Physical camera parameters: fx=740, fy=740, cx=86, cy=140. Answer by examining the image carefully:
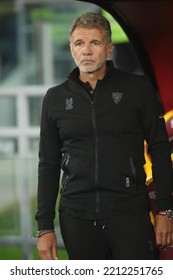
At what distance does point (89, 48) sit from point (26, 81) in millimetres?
8375

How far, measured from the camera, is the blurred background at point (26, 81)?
171 inches

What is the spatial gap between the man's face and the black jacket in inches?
2.3

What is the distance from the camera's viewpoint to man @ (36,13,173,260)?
2.04m

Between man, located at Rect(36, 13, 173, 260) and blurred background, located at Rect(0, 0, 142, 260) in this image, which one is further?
blurred background, located at Rect(0, 0, 142, 260)

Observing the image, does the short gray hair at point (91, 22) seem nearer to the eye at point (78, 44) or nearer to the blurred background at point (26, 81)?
the eye at point (78, 44)

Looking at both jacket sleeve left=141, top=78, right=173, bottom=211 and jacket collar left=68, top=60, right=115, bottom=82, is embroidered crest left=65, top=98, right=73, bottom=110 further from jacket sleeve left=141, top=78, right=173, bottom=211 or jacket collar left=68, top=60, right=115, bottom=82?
jacket sleeve left=141, top=78, right=173, bottom=211

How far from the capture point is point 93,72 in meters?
2.07

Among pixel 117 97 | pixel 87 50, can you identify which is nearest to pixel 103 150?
pixel 117 97

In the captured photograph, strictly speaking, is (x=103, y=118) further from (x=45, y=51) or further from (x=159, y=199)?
(x=45, y=51)

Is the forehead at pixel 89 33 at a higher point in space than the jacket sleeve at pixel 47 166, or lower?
higher

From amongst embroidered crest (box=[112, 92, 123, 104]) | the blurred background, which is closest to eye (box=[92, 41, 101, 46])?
embroidered crest (box=[112, 92, 123, 104])

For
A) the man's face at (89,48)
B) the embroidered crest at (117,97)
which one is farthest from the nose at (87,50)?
the embroidered crest at (117,97)

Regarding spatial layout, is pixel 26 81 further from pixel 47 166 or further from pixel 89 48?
pixel 89 48
